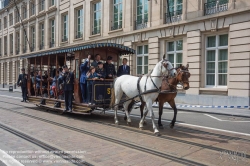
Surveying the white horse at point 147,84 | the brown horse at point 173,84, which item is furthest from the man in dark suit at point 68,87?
the brown horse at point 173,84

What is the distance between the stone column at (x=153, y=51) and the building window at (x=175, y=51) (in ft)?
2.89

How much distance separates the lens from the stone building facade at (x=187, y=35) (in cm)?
1436

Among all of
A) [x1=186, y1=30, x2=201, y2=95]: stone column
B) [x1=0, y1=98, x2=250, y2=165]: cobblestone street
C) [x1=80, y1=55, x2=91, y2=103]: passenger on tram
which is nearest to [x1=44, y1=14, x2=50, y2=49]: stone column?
[x1=186, y1=30, x2=201, y2=95]: stone column

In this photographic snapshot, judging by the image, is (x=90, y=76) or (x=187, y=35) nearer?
(x=90, y=76)

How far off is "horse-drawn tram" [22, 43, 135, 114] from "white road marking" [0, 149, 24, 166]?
400 centimetres

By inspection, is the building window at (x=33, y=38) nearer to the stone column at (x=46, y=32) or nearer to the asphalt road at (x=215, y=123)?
the stone column at (x=46, y=32)

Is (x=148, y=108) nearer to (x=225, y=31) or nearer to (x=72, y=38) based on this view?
(x=225, y=31)

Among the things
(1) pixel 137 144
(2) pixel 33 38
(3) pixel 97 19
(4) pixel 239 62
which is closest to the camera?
(1) pixel 137 144

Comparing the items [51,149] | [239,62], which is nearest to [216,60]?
[239,62]

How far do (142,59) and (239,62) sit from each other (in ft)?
27.6

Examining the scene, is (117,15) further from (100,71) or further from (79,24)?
(100,71)

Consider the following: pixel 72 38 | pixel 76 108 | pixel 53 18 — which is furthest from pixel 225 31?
pixel 53 18

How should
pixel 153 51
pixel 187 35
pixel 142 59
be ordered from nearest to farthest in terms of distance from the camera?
1. pixel 187 35
2. pixel 153 51
3. pixel 142 59

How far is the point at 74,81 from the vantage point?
9797mm
